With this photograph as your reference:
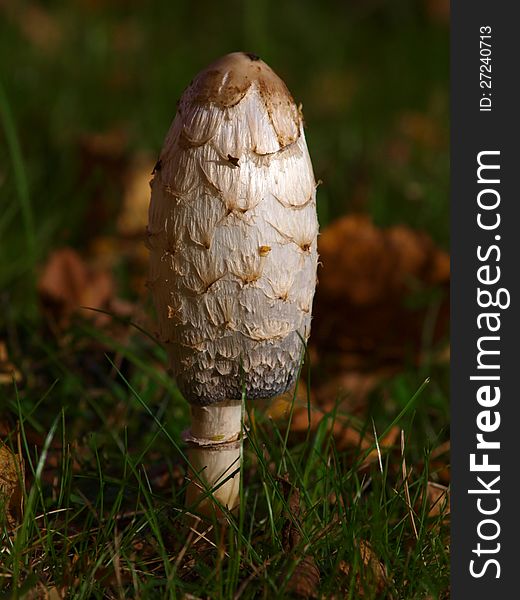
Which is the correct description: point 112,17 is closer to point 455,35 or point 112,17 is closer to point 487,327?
point 455,35

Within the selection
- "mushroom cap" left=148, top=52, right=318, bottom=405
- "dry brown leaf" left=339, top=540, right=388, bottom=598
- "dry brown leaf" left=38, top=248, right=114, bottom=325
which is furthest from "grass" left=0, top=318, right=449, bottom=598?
"dry brown leaf" left=38, top=248, right=114, bottom=325

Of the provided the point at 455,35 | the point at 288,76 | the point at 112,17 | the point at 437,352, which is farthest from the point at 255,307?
the point at 112,17

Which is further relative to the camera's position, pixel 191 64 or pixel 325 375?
pixel 191 64

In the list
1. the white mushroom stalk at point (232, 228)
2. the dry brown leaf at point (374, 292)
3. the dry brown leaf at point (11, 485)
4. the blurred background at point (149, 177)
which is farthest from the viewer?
the dry brown leaf at point (374, 292)

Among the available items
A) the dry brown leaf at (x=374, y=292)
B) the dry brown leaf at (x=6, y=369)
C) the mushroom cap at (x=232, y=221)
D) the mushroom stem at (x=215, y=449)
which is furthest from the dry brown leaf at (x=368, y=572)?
the dry brown leaf at (x=374, y=292)

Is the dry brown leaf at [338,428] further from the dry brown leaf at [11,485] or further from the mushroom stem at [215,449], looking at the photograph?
the dry brown leaf at [11,485]

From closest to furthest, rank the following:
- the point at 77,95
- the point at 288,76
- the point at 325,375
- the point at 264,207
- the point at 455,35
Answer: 1. the point at 264,207
2. the point at 455,35
3. the point at 325,375
4. the point at 77,95
5. the point at 288,76
